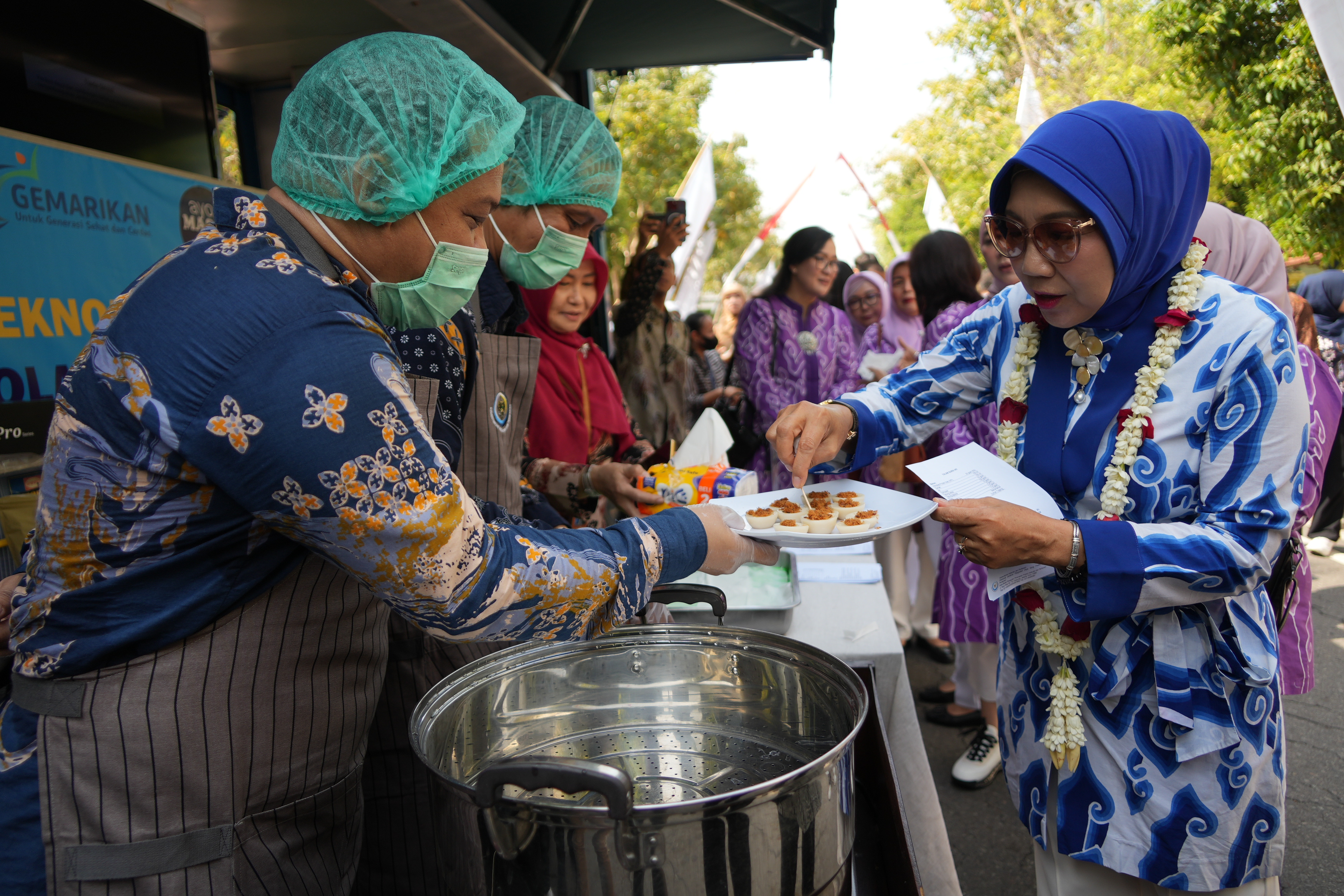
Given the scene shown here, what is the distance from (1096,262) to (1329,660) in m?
4.23

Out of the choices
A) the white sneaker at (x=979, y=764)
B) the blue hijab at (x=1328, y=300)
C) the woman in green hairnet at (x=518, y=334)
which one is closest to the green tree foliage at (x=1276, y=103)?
the blue hijab at (x=1328, y=300)

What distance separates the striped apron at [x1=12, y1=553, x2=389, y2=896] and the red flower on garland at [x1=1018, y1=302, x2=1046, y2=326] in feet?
4.50

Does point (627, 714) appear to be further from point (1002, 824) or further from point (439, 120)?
point (1002, 824)

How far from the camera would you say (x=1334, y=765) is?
3.30m

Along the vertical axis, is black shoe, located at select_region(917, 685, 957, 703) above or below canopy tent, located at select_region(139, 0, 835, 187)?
below

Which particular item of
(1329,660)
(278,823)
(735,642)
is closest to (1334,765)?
(1329,660)

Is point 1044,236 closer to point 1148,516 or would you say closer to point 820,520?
point 1148,516

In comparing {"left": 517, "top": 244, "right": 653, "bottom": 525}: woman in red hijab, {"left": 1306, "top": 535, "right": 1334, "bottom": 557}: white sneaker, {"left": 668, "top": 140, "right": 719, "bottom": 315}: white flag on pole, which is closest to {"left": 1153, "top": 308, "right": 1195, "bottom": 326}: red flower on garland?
{"left": 517, "top": 244, "right": 653, "bottom": 525}: woman in red hijab

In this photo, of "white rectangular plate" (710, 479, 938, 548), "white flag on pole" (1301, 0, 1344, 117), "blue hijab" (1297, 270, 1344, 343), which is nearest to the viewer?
"white rectangular plate" (710, 479, 938, 548)

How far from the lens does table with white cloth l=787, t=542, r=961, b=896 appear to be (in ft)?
6.00

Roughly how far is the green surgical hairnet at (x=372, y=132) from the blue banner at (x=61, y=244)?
3.73 ft

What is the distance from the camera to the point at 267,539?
1.06m

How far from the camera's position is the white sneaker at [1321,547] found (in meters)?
5.96

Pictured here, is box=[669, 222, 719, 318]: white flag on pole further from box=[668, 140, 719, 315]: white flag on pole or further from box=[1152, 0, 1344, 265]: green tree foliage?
box=[1152, 0, 1344, 265]: green tree foliage
